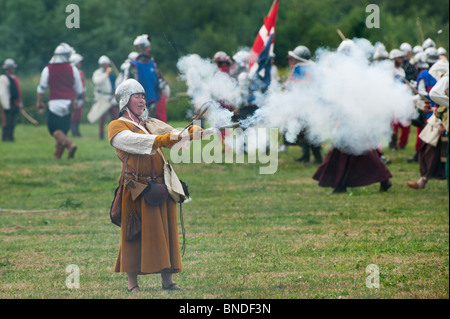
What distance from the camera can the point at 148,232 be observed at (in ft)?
18.0

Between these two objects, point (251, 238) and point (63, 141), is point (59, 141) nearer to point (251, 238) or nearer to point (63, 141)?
point (63, 141)

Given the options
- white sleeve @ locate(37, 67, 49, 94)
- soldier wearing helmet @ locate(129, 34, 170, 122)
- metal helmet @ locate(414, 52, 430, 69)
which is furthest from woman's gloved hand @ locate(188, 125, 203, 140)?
white sleeve @ locate(37, 67, 49, 94)

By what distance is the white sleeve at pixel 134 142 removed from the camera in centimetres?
529

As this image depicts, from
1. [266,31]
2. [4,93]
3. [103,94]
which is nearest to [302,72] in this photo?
[266,31]

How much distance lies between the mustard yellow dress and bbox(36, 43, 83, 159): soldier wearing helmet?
10020mm

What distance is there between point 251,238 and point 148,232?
2.46 m

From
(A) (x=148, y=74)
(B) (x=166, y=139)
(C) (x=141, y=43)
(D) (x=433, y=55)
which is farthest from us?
(D) (x=433, y=55)

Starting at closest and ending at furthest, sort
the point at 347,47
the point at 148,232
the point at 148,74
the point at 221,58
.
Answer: the point at 148,232 → the point at 347,47 → the point at 148,74 → the point at 221,58

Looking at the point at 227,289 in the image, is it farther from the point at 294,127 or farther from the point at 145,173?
the point at 294,127

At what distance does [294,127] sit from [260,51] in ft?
15.9

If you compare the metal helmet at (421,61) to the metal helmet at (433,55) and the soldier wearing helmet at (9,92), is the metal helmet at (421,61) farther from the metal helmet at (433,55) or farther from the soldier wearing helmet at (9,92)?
the soldier wearing helmet at (9,92)

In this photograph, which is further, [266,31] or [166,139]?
[266,31]

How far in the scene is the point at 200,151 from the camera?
52.9 feet

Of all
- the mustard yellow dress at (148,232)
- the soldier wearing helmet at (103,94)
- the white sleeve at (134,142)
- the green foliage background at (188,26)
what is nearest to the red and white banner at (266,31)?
the green foliage background at (188,26)
